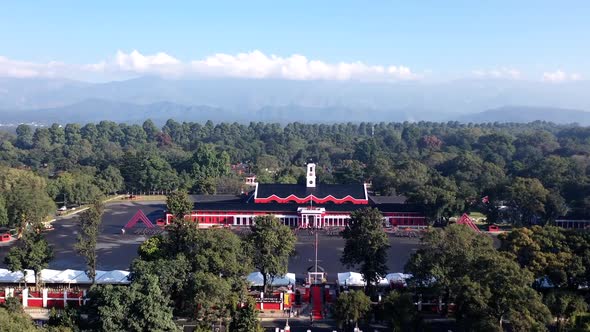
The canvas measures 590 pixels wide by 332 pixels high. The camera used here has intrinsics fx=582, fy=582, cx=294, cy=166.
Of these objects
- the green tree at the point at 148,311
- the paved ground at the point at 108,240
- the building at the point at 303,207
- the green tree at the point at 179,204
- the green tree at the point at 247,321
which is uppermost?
the green tree at the point at 179,204

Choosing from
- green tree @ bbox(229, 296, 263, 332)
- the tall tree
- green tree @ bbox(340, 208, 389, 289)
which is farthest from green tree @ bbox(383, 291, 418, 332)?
the tall tree

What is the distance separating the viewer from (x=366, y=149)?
2808 inches

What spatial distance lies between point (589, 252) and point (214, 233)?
510 inches

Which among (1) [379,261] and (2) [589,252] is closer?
(2) [589,252]

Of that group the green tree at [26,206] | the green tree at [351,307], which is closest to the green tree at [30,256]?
the green tree at [26,206]

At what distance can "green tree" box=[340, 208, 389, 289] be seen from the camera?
2134 cm

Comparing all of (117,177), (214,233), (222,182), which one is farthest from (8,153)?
(214,233)

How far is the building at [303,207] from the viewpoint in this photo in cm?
3931

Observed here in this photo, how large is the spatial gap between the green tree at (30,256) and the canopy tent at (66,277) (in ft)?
2.72

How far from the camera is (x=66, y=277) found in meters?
22.8

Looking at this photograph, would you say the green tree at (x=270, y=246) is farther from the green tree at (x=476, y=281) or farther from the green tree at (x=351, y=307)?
the green tree at (x=476, y=281)

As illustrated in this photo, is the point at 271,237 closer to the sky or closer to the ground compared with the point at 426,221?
closer to the sky

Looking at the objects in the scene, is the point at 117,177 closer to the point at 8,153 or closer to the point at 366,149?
the point at 8,153

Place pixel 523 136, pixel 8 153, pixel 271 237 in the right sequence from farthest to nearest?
pixel 523 136 < pixel 8 153 < pixel 271 237
